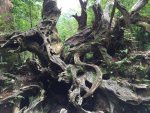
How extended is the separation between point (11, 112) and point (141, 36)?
533cm

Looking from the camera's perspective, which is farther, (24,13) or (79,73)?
(24,13)

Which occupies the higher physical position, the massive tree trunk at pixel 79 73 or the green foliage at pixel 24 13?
the green foliage at pixel 24 13

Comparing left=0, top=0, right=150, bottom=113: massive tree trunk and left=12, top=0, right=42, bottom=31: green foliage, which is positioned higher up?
left=12, top=0, right=42, bottom=31: green foliage

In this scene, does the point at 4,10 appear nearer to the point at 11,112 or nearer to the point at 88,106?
the point at 11,112

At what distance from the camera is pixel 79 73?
856cm

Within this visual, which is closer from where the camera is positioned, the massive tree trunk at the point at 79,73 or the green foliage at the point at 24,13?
the massive tree trunk at the point at 79,73

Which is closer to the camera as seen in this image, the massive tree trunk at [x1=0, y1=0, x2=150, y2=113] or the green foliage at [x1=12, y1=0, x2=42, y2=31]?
the massive tree trunk at [x1=0, y1=0, x2=150, y2=113]

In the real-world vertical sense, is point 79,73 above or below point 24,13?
below

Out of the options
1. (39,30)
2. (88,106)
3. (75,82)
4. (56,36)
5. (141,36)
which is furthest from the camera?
(141,36)

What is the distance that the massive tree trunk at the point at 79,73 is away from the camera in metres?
7.95

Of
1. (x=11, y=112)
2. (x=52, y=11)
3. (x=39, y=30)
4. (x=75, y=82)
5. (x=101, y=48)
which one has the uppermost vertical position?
(x=52, y=11)

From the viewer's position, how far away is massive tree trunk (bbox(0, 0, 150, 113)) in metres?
7.95

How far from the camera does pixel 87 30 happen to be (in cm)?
1050

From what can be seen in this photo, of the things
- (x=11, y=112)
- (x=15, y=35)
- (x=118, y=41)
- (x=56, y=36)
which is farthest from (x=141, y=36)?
(x=11, y=112)
